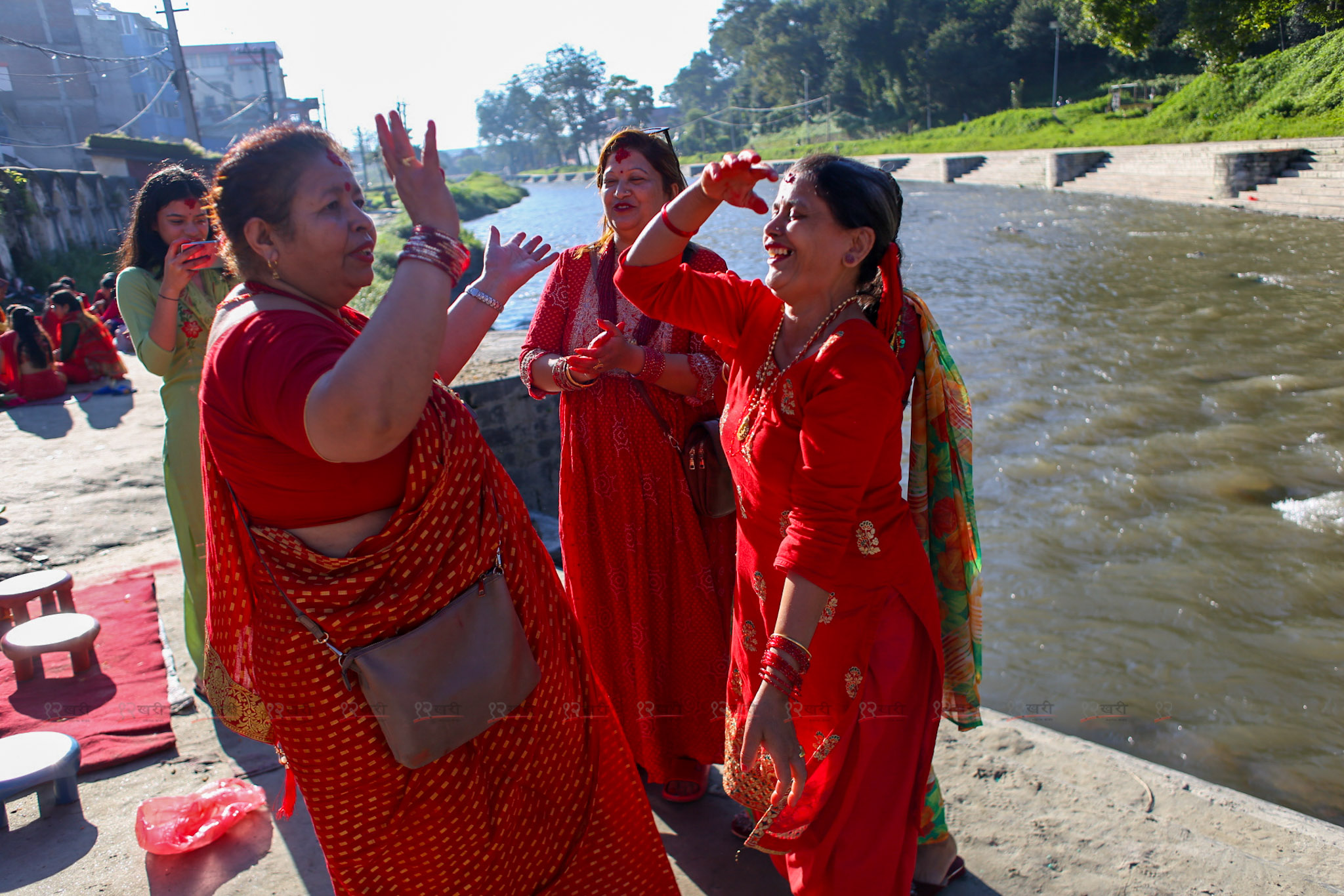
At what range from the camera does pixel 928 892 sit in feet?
6.76

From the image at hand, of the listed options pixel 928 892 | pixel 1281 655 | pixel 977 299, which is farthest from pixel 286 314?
pixel 977 299

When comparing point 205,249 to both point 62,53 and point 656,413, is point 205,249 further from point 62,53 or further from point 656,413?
point 62,53

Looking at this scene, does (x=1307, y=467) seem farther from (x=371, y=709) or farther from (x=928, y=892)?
(x=371, y=709)

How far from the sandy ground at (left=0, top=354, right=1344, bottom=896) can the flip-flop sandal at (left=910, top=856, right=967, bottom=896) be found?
23 mm

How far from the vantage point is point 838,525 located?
1587mm

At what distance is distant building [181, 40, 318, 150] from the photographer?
156 feet

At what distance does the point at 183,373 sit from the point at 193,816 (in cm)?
138

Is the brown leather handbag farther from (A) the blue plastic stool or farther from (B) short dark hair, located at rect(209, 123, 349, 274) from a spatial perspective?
(A) the blue plastic stool

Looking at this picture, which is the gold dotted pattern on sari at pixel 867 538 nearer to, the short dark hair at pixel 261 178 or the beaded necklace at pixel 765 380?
the beaded necklace at pixel 765 380

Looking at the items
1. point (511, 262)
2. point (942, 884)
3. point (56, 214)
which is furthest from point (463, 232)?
point (942, 884)

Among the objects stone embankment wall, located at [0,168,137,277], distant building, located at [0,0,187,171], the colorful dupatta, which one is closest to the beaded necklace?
the colorful dupatta

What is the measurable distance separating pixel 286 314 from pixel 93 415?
25.5 feet

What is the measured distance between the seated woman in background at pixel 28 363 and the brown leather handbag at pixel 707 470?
808cm

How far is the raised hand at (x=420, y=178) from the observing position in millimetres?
1391
